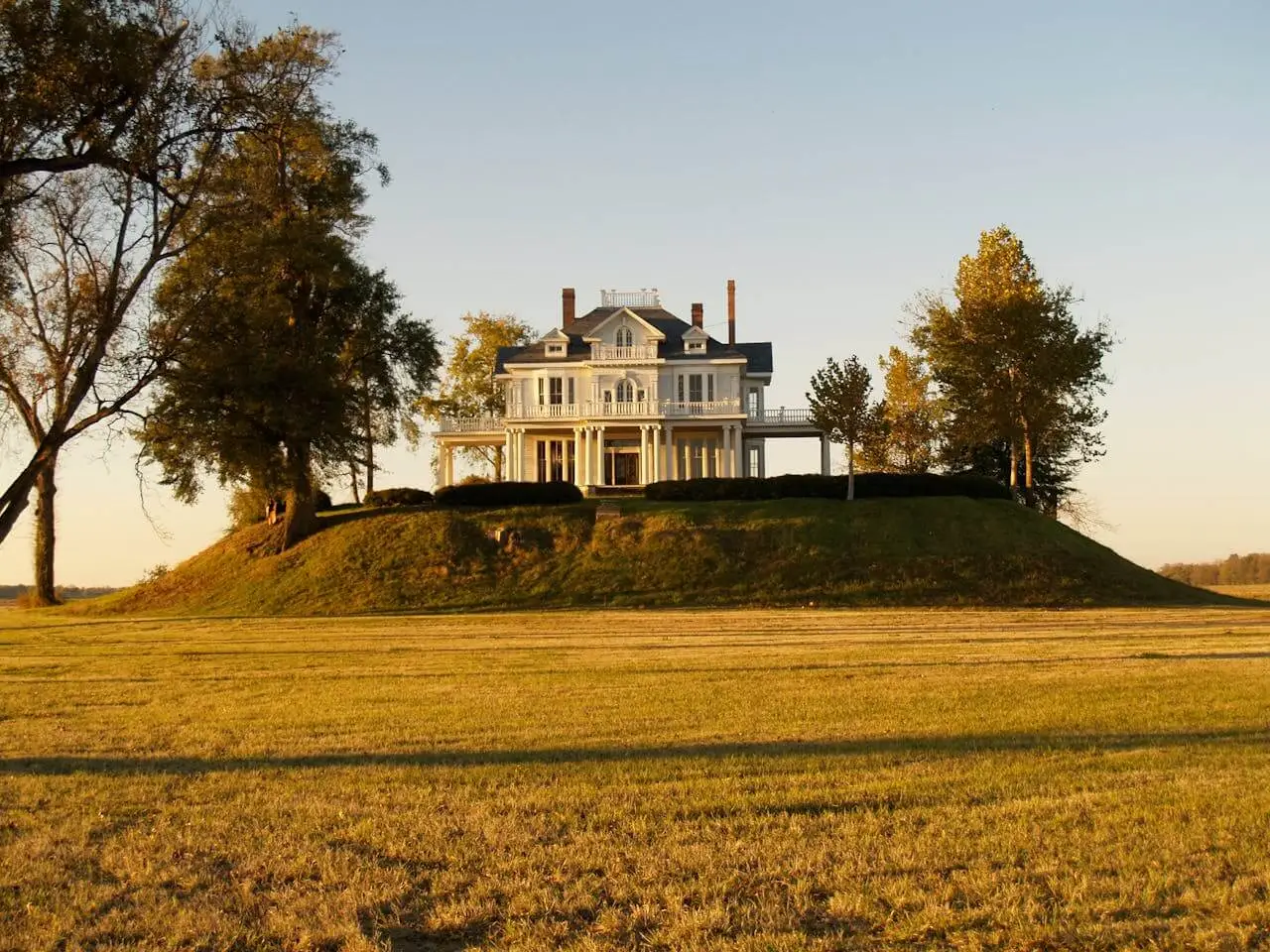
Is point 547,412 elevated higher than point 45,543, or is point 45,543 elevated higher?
point 547,412

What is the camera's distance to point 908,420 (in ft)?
210

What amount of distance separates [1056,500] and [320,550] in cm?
3971

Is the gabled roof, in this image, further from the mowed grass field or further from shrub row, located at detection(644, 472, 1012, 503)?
the mowed grass field

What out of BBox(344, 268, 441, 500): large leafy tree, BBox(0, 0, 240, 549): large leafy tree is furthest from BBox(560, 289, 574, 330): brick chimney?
BBox(0, 0, 240, 549): large leafy tree

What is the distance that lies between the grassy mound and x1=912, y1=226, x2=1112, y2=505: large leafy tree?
7317 mm

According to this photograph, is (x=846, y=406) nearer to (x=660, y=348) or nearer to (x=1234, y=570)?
(x=660, y=348)

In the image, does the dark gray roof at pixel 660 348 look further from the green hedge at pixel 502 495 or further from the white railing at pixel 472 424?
the green hedge at pixel 502 495

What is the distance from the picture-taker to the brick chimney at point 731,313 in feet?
200

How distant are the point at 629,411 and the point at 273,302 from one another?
28.1 metres

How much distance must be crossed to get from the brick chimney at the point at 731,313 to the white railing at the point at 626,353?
4.72 m

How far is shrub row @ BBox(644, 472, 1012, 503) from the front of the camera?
47156mm

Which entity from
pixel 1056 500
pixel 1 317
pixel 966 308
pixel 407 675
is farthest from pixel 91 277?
pixel 1056 500

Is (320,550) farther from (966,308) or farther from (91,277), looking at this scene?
(966,308)

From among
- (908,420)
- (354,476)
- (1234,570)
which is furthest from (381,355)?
(1234,570)
